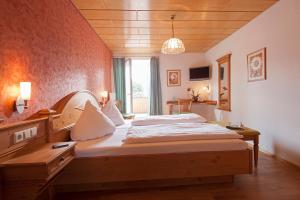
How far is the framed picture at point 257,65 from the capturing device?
10.6ft

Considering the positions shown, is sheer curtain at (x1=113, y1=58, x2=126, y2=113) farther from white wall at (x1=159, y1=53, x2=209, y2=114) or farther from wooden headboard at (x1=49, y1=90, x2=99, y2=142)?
wooden headboard at (x1=49, y1=90, x2=99, y2=142)

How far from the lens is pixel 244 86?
12.8ft

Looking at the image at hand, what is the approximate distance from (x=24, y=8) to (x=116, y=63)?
14.2 ft

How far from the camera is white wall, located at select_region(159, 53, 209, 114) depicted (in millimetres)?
6043

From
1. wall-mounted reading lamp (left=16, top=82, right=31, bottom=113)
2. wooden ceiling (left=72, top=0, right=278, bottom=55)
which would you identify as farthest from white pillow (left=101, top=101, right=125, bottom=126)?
wall-mounted reading lamp (left=16, top=82, right=31, bottom=113)

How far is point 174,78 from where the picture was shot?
19.9ft

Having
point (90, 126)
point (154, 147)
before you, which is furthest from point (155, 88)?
point (154, 147)

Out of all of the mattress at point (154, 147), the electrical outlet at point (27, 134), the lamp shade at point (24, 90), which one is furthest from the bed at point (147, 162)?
the lamp shade at point (24, 90)

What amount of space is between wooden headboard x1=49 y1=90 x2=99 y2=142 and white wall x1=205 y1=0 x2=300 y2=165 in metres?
2.97

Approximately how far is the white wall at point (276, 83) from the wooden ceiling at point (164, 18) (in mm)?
254

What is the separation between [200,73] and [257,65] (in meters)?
2.47

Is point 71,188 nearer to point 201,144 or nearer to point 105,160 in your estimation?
point 105,160

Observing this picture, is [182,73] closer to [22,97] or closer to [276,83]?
[276,83]

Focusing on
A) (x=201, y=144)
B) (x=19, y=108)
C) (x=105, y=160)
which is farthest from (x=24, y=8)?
(x=201, y=144)
